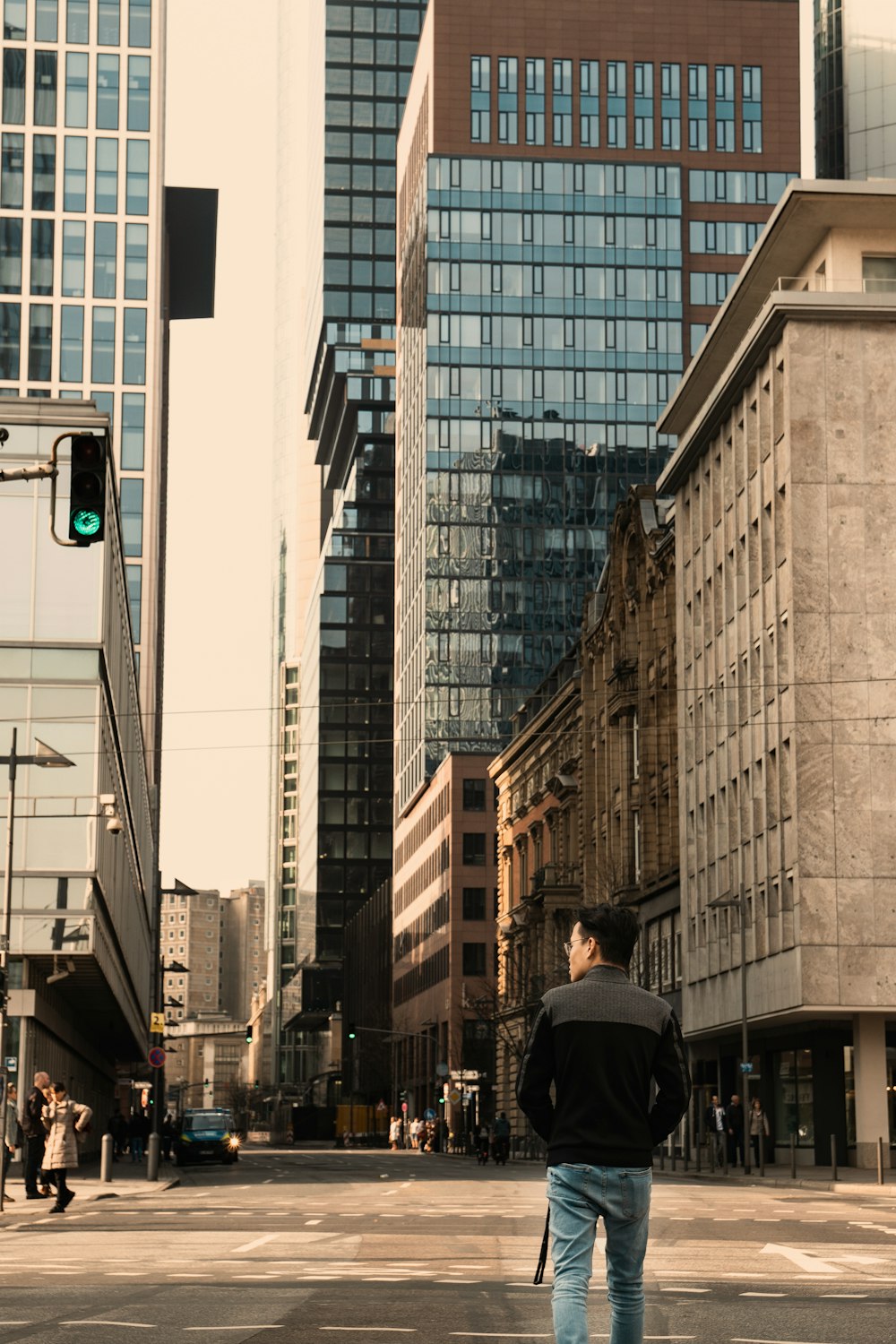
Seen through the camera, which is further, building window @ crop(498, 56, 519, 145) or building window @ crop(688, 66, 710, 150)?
building window @ crop(688, 66, 710, 150)

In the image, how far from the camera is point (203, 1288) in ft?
48.6

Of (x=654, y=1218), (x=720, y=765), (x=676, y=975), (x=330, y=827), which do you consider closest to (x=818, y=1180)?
(x=654, y=1218)

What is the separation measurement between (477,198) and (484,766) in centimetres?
4215

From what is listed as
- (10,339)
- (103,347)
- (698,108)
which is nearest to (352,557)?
(698,108)

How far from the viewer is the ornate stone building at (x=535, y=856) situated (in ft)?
279

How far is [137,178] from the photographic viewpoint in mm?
116688

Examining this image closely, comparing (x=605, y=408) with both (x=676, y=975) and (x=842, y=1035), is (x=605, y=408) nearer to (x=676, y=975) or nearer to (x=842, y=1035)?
(x=676, y=975)

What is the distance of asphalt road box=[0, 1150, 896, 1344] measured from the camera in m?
12.0

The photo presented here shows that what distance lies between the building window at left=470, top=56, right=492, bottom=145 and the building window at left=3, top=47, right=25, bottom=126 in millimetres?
38550

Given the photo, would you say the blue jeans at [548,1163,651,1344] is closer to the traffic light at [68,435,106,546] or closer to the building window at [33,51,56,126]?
the traffic light at [68,435,106,546]

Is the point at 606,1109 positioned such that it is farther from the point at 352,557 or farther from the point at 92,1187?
the point at 352,557

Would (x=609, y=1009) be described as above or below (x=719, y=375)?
below

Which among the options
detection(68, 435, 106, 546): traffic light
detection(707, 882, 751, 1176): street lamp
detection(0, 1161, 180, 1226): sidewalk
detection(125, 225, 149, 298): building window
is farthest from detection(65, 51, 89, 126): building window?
detection(68, 435, 106, 546): traffic light

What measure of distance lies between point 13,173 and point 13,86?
503cm
